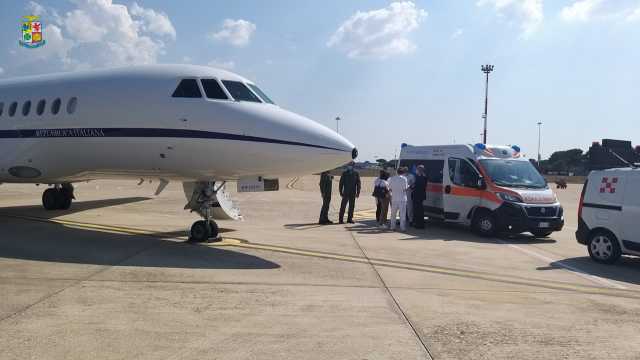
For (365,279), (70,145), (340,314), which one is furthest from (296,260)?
(70,145)

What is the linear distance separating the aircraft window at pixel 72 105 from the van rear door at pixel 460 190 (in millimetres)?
9706

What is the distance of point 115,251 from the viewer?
9.30 meters

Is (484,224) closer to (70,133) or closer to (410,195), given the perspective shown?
(410,195)

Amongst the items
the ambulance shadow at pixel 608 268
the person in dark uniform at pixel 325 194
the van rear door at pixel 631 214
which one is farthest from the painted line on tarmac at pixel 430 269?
the person in dark uniform at pixel 325 194

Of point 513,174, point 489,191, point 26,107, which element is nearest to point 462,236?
point 489,191

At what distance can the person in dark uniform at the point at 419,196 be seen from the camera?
1441cm

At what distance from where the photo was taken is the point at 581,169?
126m

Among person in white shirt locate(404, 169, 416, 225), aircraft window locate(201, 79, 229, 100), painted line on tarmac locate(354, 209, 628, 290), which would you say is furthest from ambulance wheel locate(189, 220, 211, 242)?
painted line on tarmac locate(354, 209, 628, 290)

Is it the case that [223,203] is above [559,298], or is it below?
above

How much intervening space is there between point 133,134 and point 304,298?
5.25m

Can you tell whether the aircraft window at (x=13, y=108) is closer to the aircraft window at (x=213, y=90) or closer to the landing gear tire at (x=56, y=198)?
the landing gear tire at (x=56, y=198)

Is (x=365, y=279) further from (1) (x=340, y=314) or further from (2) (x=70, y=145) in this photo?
(2) (x=70, y=145)

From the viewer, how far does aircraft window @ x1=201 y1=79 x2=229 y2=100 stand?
9.34 meters

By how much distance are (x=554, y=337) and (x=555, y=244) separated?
310 inches
